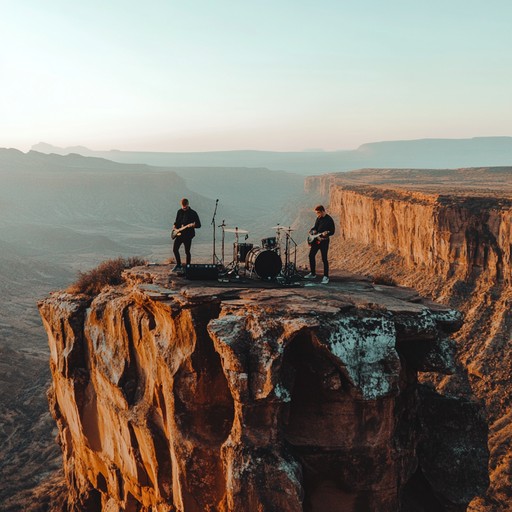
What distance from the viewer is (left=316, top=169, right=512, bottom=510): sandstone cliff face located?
2948 cm

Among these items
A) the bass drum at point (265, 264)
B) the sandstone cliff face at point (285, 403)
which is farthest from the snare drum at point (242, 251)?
the sandstone cliff face at point (285, 403)

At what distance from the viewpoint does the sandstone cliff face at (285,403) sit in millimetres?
11383

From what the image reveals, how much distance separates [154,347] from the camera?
13.7 m

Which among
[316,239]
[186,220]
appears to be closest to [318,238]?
[316,239]

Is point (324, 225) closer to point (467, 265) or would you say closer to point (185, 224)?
Answer: point (185, 224)

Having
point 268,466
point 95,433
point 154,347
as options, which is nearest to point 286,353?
point 268,466

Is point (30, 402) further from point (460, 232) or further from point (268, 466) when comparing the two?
point (460, 232)

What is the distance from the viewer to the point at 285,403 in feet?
38.4

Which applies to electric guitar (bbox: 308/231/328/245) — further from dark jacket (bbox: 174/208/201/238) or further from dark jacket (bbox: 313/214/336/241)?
dark jacket (bbox: 174/208/201/238)

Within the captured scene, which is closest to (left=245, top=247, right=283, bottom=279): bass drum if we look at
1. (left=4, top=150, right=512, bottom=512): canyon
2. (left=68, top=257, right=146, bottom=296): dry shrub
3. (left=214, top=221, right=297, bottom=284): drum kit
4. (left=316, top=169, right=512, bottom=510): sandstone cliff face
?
(left=214, top=221, right=297, bottom=284): drum kit

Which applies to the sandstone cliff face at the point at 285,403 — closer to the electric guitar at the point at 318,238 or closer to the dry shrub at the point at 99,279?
the electric guitar at the point at 318,238

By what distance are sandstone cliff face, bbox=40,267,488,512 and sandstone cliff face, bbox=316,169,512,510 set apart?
32.7ft

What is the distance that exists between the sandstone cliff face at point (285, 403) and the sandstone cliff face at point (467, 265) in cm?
995

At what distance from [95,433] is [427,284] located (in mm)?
33388
